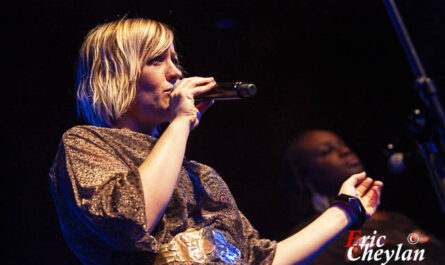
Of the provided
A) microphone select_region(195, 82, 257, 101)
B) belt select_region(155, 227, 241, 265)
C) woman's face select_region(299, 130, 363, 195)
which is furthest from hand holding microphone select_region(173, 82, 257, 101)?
woman's face select_region(299, 130, 363, 195)

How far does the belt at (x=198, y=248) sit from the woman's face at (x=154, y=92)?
14.3 inches

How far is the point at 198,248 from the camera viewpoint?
3.19 ft

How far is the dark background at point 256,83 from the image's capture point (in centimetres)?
180

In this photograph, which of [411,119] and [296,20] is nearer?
[411,119]

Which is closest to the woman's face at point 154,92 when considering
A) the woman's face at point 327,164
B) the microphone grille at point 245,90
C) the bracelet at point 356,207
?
the microphone grille at point 245,90

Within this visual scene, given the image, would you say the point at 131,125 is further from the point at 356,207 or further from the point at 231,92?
the point at 356,207

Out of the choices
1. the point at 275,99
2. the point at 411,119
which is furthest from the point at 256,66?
the point at 411,119

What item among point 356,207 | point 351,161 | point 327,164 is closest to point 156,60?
point 356,207

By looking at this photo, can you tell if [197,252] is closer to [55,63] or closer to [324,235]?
[324,235]

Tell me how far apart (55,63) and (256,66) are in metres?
1.29

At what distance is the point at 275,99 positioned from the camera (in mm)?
2850

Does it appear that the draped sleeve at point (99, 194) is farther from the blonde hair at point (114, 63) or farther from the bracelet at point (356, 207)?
the bracelet at point (356, 207)

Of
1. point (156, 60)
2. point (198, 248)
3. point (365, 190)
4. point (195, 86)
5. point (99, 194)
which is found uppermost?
point (156, 60)

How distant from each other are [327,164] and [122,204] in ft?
5.25
